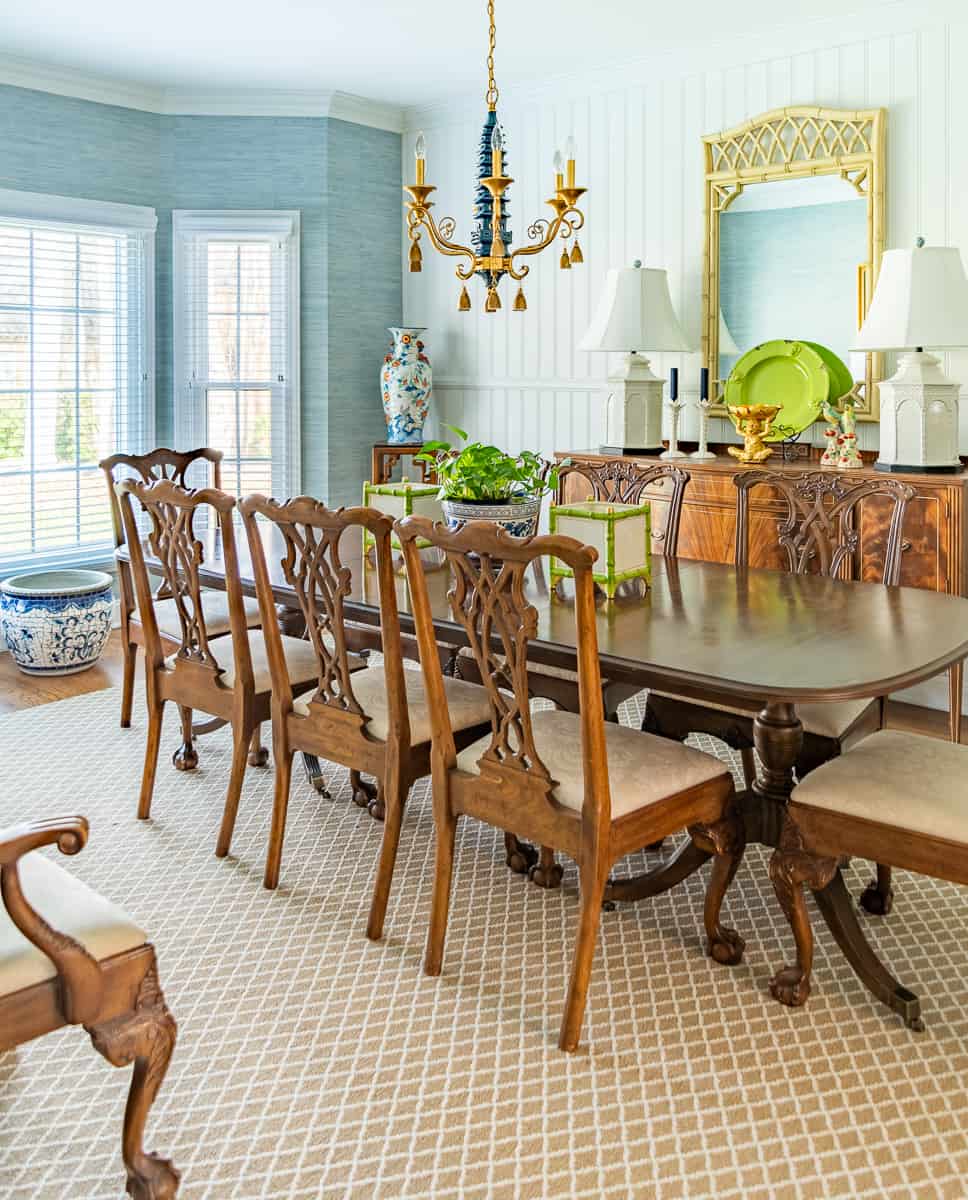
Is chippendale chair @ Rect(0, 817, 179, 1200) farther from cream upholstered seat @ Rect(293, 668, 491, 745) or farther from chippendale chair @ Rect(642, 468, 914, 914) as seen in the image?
chippendale chair @ Rect(642, 468, 914, 914)

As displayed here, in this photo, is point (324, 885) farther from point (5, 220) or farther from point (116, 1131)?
point (5, 220)

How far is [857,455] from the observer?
445 centimetres

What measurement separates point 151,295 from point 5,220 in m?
0.79

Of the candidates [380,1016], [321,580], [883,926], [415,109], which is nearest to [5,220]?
[415,109]

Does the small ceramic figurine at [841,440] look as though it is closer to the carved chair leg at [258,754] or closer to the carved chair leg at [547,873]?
the carved chair leg at [547,873]

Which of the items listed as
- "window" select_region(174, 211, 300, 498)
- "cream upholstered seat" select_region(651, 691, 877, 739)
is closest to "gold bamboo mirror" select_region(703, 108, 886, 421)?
"cream upholstered seat" select_region(651, 691, 877, 739)

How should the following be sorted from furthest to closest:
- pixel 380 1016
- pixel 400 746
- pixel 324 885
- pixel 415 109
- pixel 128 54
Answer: pixel 415 109, pixel 128 54, pixel 324 885, pixel 400 746, pixel 380 1016

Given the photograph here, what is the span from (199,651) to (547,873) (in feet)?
3.79

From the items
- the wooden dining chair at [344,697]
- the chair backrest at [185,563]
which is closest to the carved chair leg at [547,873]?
the wooden dining chair at [344,697]

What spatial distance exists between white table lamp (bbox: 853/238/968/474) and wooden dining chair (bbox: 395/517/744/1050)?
6.82 ft

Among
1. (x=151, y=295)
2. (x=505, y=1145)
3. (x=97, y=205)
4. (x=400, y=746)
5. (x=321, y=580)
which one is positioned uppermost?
(x=97, y=205)

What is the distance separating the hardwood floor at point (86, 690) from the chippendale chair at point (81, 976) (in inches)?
118

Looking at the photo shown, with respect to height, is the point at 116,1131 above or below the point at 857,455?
below

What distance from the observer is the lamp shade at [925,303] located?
12.7ft
